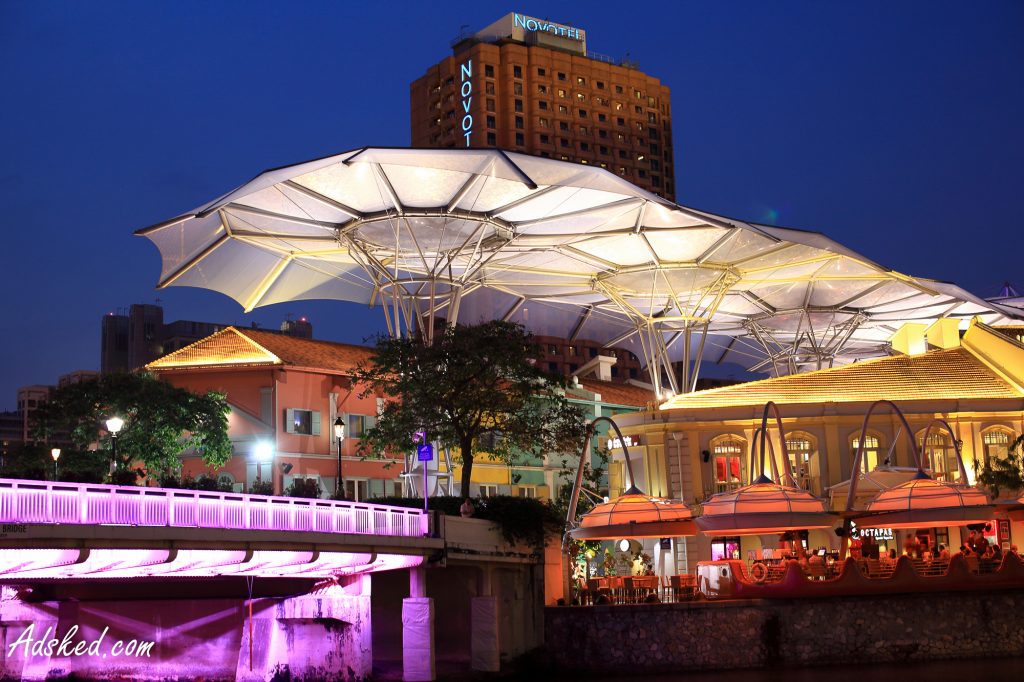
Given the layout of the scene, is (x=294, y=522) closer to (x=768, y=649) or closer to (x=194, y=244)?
(x=768, y=649)

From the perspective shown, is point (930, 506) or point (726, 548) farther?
point (726, 548)

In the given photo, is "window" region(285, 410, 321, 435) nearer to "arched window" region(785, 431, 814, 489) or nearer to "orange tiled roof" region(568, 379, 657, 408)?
"orange tiled roof" region(568, 379, 657, 408)

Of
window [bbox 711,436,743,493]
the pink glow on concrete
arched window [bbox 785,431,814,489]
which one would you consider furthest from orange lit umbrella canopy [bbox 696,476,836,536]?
window [bbox 711,436,743,493]

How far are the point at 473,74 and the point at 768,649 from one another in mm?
105063

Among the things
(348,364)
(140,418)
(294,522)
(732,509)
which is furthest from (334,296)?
(294,522)

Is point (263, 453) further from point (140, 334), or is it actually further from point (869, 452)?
point (140, 334)

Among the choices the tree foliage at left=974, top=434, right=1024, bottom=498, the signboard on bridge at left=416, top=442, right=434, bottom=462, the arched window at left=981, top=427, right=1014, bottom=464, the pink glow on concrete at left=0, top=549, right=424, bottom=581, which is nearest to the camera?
the pink glow on concrete at left=0, top=549, right=424, bottom=581

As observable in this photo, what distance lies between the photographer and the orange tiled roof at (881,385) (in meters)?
60.4

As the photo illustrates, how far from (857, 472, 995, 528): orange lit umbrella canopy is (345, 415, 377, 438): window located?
30488mm

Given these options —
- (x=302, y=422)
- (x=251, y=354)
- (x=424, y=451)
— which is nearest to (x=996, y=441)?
(x=424, y=451)

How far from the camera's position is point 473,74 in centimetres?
14112

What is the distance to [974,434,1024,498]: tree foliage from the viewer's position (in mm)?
55594

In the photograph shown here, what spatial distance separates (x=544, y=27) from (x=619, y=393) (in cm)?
7547

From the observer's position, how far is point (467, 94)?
141625 millimetres
